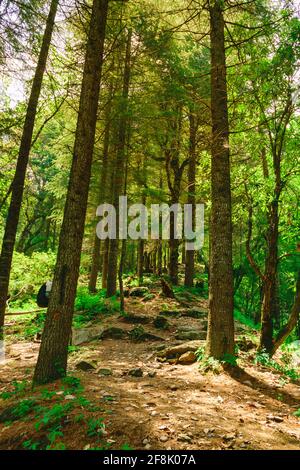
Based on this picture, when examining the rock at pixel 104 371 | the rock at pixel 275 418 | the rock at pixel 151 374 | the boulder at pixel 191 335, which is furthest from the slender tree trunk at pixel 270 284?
the rock at pixel 104 371

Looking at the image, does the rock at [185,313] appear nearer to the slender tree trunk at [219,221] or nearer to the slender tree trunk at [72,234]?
the slender tree trunk at [219,221]

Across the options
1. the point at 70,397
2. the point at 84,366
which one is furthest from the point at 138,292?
the point at 70,397

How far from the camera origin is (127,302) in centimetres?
1396

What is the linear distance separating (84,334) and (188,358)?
416 centimetres

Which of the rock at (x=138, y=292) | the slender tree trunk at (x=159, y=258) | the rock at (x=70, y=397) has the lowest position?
the rock at (x=70, y=397)

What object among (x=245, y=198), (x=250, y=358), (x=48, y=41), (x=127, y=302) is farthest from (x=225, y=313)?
(x=48, y=41)

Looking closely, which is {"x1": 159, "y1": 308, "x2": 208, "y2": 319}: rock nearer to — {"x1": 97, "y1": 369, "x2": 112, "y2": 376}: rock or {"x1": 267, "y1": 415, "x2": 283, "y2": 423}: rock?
{"x1": 97, "y1": 369, "x2": 112, "y2": 376}: rock

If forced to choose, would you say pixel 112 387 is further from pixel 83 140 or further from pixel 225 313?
pixel 83 140

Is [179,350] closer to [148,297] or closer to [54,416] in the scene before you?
[54,416]

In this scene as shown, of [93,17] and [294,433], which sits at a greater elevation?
[93,17]

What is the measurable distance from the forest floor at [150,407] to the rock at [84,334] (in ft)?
5.77

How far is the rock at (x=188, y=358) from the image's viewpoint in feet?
23.6

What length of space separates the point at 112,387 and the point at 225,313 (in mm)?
2554
